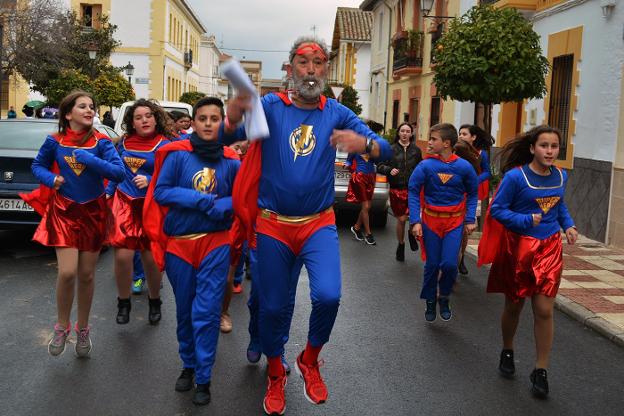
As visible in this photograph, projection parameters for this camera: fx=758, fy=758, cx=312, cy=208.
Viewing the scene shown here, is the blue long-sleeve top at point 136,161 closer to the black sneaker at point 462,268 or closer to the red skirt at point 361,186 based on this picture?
the black sneaker at point 462,268

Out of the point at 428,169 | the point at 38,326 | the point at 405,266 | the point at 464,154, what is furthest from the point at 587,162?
the point at 38,326

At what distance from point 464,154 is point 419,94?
18.6 m

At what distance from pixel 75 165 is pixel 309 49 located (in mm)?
2160

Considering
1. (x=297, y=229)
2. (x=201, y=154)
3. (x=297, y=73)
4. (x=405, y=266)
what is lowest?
(x=405, y=266)

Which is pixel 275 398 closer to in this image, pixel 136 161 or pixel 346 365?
pixel 346 365

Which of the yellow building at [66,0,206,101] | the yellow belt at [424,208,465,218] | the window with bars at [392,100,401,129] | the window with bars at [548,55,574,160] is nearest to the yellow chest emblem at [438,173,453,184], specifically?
the yellow belt at [424,208,465,218]

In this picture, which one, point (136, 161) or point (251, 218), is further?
point (136, 161)

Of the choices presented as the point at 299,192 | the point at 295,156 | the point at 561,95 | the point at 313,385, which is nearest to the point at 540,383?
the point at 313,385

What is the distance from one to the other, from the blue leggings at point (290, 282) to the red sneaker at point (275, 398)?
6.6 inches

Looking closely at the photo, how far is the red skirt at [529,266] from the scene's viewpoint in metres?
4.89

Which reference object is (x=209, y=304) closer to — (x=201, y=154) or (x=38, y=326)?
(x=201, y=154)

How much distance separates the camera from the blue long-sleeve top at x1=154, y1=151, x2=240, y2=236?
4520mm

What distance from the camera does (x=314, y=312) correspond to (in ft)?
13.5

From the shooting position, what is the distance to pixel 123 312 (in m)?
6.31
